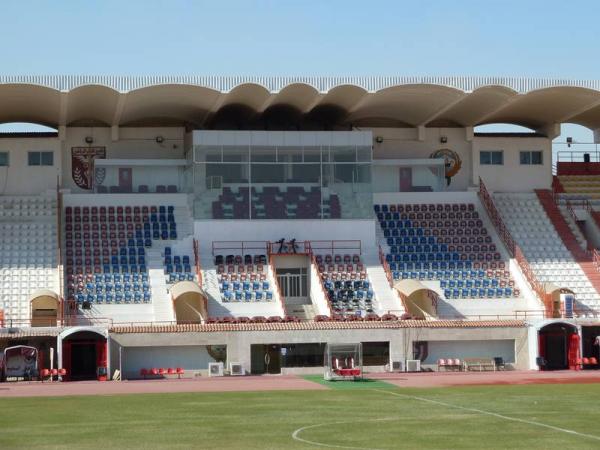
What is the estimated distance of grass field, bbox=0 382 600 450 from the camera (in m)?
31.7

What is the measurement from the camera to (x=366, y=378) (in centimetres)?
5703

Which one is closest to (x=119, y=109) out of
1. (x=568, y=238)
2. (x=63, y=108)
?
A: (x=63, y=108)

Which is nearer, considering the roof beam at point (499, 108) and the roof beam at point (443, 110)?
the roof beam at point (443, 110)

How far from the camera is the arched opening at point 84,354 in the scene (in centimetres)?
5856

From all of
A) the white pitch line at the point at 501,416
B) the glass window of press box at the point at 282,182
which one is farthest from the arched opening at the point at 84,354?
the white pitch line at the point at 501,416

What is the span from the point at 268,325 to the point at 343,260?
10.7 metres

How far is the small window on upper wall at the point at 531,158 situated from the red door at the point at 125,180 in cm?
2464

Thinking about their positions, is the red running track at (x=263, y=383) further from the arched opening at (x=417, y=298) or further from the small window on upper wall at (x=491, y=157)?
the small window on upper wall at (x=491, y=157)

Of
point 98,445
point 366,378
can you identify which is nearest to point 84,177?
point 366,378

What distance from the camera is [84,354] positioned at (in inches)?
2334

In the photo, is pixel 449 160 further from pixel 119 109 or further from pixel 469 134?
pixel 119 109

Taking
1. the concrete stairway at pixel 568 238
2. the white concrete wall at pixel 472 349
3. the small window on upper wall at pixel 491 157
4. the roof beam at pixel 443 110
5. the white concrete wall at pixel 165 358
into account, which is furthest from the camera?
the small window on upper wall at pixel 491 157

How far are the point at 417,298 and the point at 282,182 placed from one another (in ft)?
34.6

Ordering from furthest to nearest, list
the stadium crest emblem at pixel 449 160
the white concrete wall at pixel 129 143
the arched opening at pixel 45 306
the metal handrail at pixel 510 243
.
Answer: the stadium crest emblem at pixel 449 160 < the white concrete wall at pixel 129 143 < the metal handrail at pixel 510 243 < the arched opening at pixel 45 306
